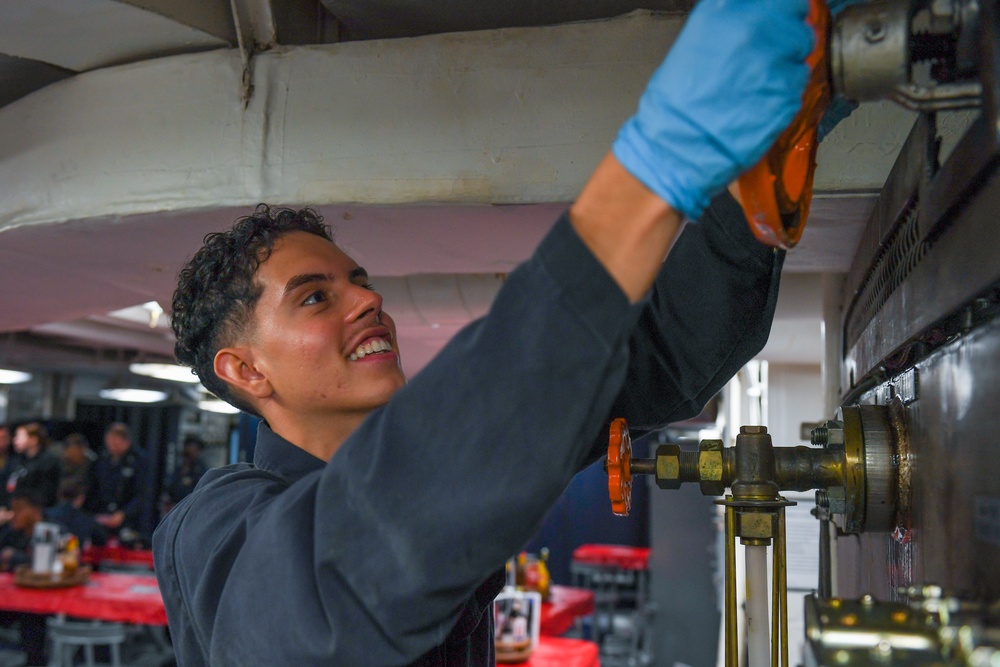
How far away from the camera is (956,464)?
0.65 metres

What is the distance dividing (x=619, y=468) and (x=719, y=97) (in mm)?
380

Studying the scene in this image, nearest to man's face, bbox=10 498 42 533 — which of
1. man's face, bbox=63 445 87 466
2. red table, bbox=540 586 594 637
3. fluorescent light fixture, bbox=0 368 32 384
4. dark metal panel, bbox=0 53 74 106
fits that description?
man's face, bbox=63 445 87 466

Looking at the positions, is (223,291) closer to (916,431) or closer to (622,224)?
(622,224)

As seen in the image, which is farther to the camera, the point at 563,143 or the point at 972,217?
the point at 563,143

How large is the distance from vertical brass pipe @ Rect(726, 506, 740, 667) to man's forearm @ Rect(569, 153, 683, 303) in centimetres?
34

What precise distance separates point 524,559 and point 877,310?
14.6 ft

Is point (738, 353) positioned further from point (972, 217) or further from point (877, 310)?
point (972, 217)

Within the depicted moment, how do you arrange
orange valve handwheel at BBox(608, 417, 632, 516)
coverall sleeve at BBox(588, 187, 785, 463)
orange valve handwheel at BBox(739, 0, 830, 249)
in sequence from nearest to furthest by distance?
orange valve handwheel at BBox(739, 0, 830, 249) → orange valve handwheel at BBox(608, 417, 632, 516) → coverall sleeve at BBox(588, 187, 785, 463)

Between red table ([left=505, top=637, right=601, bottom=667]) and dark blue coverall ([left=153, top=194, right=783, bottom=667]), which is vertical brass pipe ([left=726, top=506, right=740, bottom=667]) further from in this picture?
red table ([left=505, top=637, right=601, bottom=667])

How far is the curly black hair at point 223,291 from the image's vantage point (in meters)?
1.31

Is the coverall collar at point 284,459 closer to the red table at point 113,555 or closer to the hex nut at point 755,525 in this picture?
the hex nut at point 755,525

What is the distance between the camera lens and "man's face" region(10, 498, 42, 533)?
5.54m

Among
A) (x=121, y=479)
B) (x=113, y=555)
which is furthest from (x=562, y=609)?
(x=121, y=479)

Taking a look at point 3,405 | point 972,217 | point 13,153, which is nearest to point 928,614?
point 972,217
